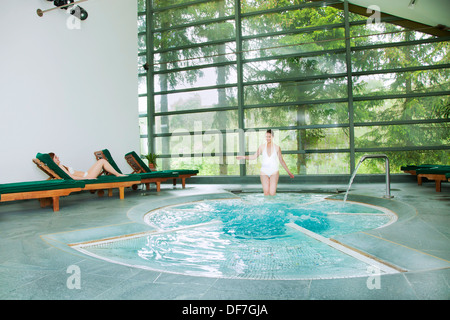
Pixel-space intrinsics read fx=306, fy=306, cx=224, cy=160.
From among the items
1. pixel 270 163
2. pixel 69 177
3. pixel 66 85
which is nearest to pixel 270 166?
pixel 270 163

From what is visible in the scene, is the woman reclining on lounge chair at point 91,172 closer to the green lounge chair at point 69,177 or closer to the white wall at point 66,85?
the green lounge chair at point 69,177

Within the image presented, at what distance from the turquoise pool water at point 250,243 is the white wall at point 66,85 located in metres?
3.13

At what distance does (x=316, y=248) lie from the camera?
2.54 meters

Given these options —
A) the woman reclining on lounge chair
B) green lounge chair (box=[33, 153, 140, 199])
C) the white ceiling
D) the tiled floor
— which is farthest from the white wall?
the white ceiling

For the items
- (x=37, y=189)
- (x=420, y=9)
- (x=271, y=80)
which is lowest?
(x=37, y=189)

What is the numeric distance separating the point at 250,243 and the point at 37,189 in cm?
316

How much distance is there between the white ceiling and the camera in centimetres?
716

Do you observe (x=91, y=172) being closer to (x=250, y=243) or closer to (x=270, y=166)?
(x=270, y=166)

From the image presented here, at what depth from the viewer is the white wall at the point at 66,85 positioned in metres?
5.56

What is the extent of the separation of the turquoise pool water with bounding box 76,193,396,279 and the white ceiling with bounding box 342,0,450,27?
562 cm

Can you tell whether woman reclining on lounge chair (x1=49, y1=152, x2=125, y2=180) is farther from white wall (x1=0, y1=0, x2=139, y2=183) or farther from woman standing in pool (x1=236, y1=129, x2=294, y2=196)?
woman standing in pool (x1=236, y1=129, x2=294, y2=196)

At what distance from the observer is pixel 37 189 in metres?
4.23
